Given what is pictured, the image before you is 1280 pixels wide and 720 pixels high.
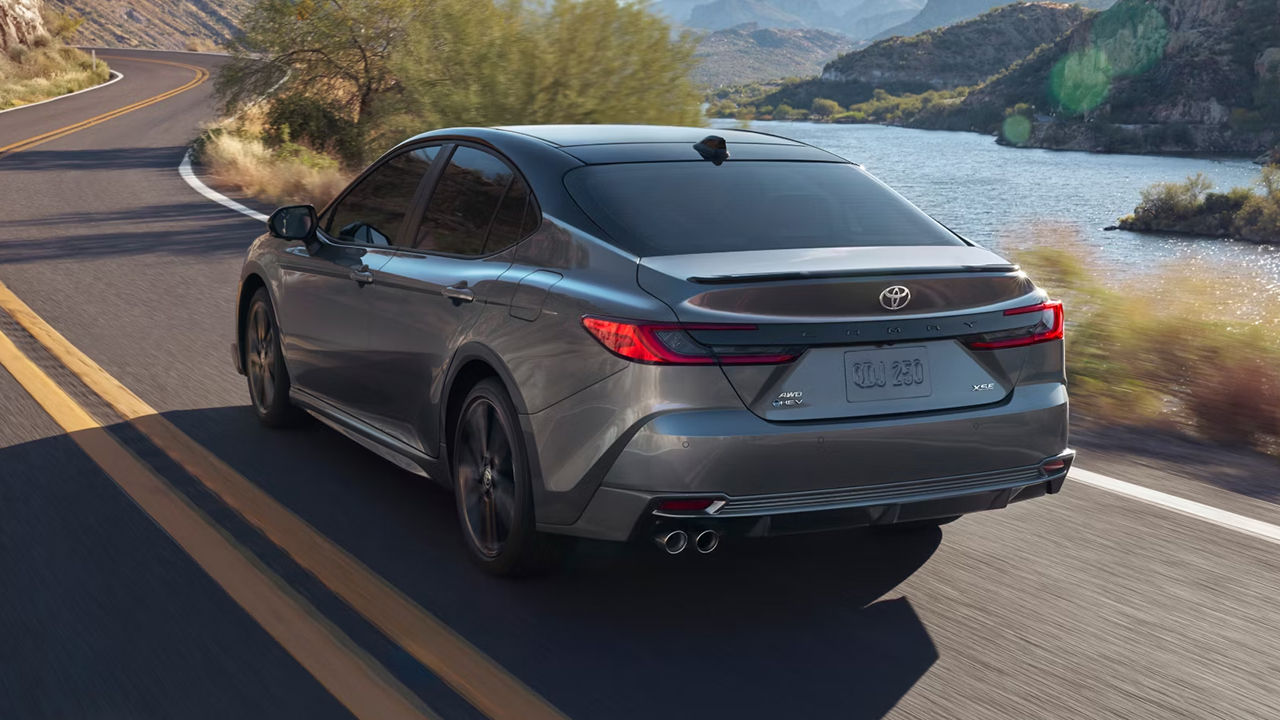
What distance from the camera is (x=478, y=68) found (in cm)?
1585

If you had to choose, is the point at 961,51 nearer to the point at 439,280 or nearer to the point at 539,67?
the point at 539,67

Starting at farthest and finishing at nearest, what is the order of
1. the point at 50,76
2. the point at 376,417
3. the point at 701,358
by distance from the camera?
the point at 50,76, the point at 376,417, the point at 701,358

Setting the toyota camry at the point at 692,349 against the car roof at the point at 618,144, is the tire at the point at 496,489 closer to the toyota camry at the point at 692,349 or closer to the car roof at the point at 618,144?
the toyota camry at the point at 692,349

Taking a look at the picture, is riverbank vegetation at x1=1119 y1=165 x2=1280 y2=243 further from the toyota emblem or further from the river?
the toyota emblem

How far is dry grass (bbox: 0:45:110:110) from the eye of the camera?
4341 cm

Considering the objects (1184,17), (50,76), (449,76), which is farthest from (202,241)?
(1184,17)

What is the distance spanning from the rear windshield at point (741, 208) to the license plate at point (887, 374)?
1.70 ft

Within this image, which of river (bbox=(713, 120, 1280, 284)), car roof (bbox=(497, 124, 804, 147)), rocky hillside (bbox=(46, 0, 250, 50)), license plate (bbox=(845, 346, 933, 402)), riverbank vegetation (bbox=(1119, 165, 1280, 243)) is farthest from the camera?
rocky hillside (bbox=(46, 0, 250, 50))

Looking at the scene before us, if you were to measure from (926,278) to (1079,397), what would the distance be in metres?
3.77

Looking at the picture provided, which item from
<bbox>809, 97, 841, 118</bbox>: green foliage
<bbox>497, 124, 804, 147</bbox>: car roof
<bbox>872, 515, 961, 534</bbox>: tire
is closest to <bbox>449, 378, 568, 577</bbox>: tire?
<bbox>497, 124, 804, 147</bbox>: car roof

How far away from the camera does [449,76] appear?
16594 millimetres

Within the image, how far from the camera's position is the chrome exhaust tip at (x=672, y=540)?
3.78 m

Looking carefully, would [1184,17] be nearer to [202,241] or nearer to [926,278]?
[202,241]

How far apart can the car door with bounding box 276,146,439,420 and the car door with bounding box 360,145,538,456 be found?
16cm
